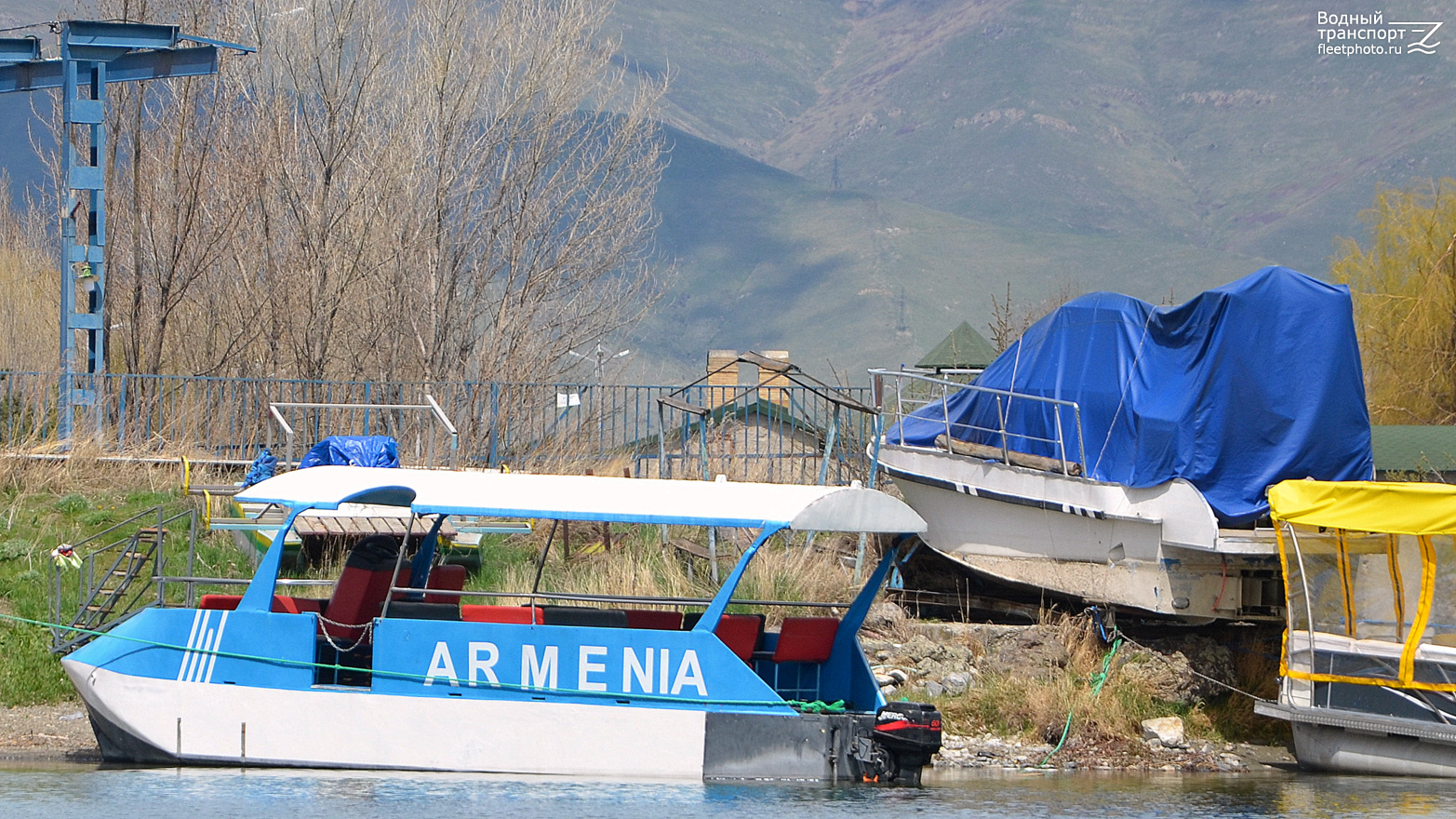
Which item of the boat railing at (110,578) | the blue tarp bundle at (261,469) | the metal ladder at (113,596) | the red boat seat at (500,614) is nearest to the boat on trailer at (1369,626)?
the red boat seat at (500,614)

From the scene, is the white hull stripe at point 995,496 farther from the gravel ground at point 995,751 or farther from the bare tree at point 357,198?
the bare tree at point 357,198

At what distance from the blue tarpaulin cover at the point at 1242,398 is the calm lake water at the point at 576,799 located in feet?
12.1

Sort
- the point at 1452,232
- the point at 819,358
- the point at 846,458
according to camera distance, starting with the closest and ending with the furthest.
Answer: the point at 846,458 → the point at 1452,232 → the point at 819,358

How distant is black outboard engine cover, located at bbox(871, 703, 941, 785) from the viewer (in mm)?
12555

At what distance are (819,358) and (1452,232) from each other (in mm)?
118085

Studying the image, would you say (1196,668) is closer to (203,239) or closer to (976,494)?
(976,494)

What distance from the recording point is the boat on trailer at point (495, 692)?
12.5 meters

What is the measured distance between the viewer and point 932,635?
662 inches

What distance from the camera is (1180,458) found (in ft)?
53.6

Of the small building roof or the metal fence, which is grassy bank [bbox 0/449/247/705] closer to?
the metal fence

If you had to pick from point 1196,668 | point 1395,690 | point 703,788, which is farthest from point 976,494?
point 703,788

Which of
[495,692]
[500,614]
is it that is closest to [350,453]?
[500,614]

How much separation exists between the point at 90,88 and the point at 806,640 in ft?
46.3

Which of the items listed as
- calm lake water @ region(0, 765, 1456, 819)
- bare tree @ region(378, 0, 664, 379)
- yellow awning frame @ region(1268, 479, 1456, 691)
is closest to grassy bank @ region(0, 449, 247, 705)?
calm lake water @ region(0, 765, 1456, 819)
